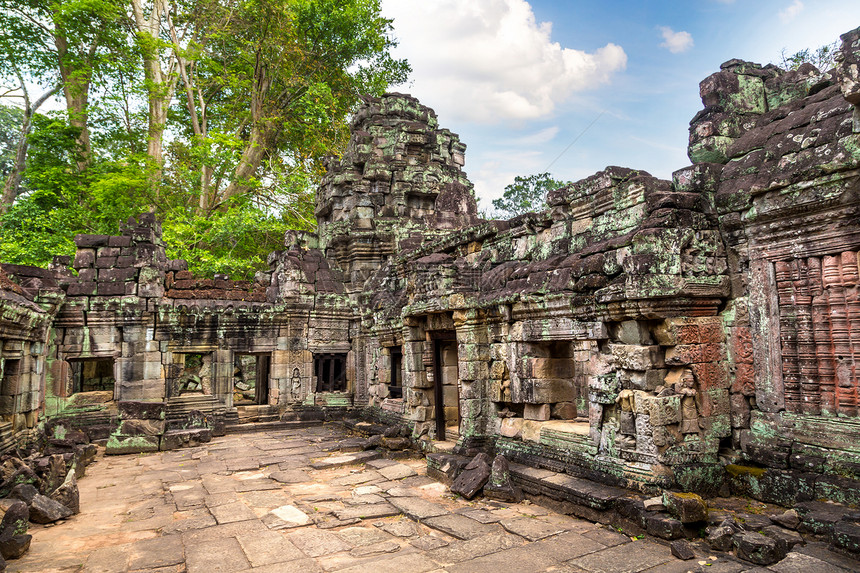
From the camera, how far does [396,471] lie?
8.71 meters

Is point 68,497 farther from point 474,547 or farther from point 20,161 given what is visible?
point 20,161

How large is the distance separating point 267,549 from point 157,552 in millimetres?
1071

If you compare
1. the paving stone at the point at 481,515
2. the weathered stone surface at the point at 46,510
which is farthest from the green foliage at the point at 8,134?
the paving stone at the point at 481,515

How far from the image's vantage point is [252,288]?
15.0m

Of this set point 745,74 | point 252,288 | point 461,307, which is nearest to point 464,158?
point 252,288

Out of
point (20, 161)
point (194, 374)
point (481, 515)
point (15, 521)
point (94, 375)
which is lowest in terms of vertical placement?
point (481, 515)

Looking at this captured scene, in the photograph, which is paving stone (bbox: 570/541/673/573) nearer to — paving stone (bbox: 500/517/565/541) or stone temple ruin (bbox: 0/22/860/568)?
stone temple ruin (bbox: 0/22/860/568)

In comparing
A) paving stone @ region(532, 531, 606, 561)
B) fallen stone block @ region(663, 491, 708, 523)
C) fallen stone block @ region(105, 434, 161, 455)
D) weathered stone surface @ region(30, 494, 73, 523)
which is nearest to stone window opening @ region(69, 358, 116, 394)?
fallen stone block @ region(105, 434, 161, 455)

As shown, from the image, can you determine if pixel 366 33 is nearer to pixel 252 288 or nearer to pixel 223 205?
pixel 223 205

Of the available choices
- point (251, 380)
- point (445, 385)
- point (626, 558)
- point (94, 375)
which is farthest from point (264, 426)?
point (626, 558)

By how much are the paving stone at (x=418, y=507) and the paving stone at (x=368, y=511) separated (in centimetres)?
10

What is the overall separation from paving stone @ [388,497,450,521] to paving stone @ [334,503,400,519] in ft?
0.34

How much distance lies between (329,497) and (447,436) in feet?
9.68

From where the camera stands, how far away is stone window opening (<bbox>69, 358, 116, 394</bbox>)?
47.3 ft
